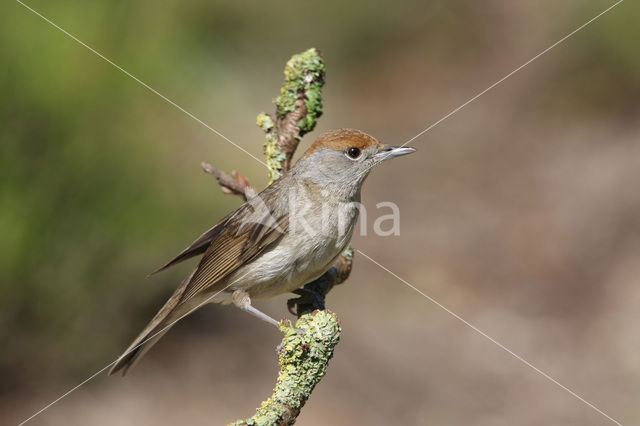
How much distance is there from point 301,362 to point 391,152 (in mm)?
1851

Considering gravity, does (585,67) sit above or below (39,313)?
above

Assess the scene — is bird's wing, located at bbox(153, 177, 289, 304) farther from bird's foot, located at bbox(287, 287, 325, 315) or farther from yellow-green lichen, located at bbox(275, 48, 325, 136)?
yellow-green lichen, located at bbox(275, 48, 325, 136)

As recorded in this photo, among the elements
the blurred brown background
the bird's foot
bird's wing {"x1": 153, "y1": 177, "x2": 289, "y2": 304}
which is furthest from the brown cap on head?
the blurred brown background

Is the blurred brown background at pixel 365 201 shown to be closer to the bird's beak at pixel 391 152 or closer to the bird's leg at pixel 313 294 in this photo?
the bird's leg at pixel 313 294

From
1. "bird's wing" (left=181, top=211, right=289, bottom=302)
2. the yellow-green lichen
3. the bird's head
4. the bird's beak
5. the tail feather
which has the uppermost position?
the yellow-green lichen

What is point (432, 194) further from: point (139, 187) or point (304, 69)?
point (304, 69)

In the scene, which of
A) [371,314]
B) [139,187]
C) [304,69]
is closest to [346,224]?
[304,69]

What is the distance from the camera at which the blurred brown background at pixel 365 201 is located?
5.51 meters

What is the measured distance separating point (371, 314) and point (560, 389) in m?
2.24

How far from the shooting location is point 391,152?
4637 mm

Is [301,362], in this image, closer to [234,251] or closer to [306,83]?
[234,251]

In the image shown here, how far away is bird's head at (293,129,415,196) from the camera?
15.1 feet

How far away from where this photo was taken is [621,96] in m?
8.91

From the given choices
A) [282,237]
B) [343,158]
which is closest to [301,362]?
[282,237]
